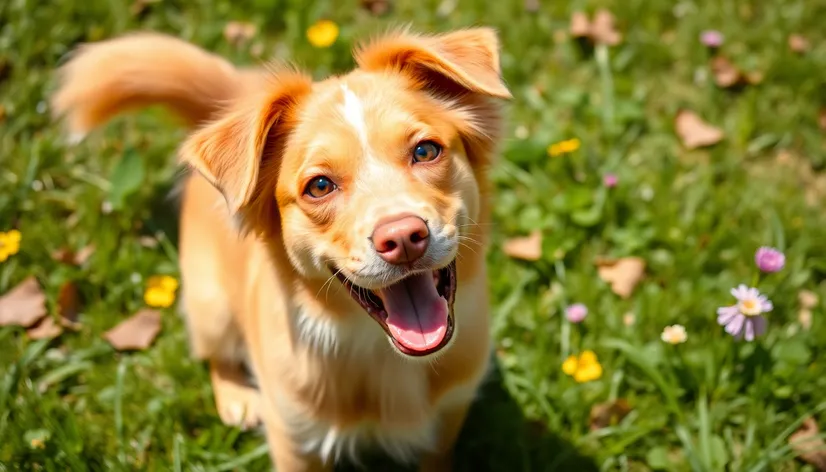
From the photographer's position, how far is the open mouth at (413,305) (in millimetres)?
2445

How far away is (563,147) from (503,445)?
5.45ft

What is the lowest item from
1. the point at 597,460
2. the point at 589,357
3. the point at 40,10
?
the point at 597,460

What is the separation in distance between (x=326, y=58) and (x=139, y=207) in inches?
55.1

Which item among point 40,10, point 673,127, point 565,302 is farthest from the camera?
point 40,10

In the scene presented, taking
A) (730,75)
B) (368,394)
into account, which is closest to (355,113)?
(368,394)

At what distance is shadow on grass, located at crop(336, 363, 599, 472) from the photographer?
327 centimetres

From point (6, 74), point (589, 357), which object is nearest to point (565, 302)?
point (589, 357)

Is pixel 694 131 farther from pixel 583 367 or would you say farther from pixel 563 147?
pixel 583 367

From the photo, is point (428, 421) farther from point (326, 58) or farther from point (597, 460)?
point (326, 58)

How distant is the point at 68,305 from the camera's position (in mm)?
3811

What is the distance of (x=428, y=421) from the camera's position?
2908 mm

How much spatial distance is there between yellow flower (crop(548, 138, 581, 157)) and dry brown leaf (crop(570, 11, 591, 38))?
87 cm

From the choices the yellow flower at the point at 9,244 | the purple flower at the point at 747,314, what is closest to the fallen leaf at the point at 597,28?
the purple flower at the point at 747,314

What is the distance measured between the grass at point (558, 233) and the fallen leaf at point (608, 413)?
31 mm
